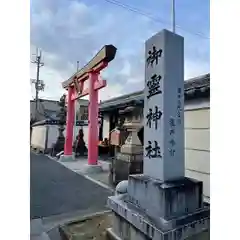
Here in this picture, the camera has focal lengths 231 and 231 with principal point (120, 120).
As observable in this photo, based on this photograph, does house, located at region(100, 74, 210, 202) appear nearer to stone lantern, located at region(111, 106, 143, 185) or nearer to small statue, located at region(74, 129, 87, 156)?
stone lantern, located at region(111, 106, 143, 185)

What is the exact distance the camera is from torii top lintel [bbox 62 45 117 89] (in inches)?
248

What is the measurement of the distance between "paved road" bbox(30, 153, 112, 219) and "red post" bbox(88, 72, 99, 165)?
3.54 feet

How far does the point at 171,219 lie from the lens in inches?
80.4

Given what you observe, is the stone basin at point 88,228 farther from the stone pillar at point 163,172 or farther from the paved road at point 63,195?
the paved road at point 63,195

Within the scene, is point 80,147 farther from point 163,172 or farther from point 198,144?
point 163,172

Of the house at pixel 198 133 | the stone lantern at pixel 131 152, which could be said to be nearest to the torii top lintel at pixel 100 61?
the stone lantern at pixel 131 152

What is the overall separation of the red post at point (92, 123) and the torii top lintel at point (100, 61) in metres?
0.31

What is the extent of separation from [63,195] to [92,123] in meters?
3.23

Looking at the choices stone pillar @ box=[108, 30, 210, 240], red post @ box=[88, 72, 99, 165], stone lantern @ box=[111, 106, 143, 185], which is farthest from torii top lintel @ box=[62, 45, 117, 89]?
stone pillar @ box=[108, 30, 210, 240]

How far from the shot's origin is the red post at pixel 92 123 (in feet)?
24.1
